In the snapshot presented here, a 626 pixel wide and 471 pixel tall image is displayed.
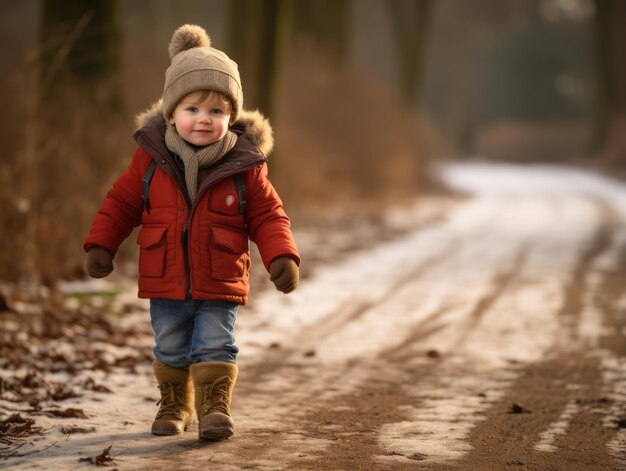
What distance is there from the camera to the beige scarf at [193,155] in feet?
15.7

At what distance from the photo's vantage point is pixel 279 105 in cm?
1675

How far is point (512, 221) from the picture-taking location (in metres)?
17.3

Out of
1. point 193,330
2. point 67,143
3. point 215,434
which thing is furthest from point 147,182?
point 67,143

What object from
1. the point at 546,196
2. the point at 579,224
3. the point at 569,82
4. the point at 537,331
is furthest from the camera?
the point at 569,82

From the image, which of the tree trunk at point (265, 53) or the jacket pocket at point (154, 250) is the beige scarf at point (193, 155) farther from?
the tree trunk at point (265, 53)

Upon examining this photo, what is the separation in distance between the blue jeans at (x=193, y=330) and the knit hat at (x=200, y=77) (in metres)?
0.83

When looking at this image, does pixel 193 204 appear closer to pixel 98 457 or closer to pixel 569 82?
pixel 98 457

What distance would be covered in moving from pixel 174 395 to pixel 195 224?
32.4 inches

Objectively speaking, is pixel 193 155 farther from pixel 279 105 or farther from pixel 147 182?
pixel 279 105

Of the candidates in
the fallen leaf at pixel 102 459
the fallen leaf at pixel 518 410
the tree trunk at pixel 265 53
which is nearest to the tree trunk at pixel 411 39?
the tree trunk at pixel 265 53

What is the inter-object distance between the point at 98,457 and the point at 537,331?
15.0 ft

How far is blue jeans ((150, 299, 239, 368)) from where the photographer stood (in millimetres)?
4844

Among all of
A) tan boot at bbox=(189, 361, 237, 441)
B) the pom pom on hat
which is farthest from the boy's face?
tan boot at bbox=(189, 361, 237, 441)

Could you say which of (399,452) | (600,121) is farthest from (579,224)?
(600,121)
